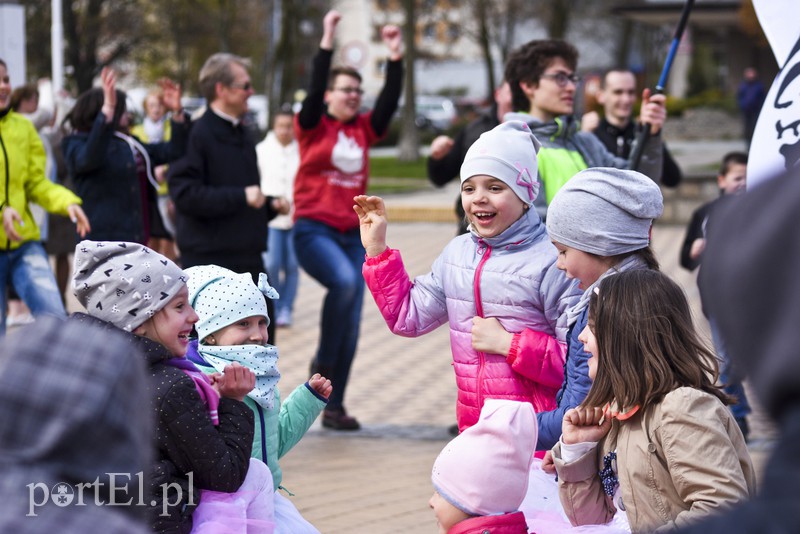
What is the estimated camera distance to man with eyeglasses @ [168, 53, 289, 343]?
6832mm

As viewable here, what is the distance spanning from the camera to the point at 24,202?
7.28 m

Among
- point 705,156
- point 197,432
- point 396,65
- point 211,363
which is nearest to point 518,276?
point 211,363

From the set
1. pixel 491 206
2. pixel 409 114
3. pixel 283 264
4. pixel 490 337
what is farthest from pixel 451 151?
pixel 409 114

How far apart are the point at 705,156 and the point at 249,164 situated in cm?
2659

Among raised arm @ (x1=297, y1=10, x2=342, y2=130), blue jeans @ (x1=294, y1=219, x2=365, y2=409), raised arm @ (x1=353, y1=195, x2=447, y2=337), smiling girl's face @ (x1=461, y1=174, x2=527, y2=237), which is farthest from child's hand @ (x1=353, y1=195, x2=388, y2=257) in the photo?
raised arm @ (x1=297, y1=10, x2=342, y2=130)

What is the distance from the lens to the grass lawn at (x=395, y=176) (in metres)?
27.1

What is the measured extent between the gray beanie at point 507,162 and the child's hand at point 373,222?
0.33 meters

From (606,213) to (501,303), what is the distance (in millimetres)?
495

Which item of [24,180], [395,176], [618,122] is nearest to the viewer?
[24,180]

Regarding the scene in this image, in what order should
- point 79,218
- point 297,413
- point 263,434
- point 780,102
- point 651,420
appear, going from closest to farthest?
point 651,420 → point 263,434 → point 297,413 → point 780,102 → point 79,218

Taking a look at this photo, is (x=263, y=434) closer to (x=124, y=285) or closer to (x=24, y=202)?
(x=124, y=285)

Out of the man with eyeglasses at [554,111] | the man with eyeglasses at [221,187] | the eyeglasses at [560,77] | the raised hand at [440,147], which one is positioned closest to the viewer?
the man with eyeglasses at [554,111]

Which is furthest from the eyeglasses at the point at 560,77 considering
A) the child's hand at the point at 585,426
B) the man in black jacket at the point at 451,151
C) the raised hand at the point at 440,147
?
the child's hand at the point at 585,426

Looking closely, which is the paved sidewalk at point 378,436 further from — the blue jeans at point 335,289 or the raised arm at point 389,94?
the raised arm at point 389,94
